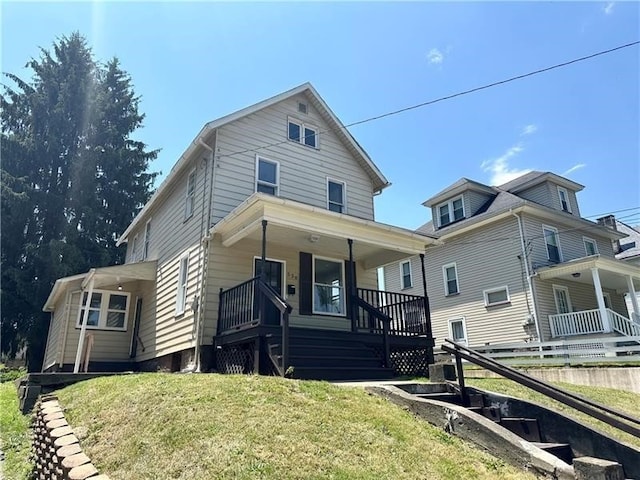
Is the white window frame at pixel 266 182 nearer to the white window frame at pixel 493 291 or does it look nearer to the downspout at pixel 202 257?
the downspout at pixel 202 257

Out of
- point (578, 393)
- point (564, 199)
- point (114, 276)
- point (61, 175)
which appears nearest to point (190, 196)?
point (114, 276)

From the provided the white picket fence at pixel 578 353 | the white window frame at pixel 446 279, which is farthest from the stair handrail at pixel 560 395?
the white window frame at pixel 446 279

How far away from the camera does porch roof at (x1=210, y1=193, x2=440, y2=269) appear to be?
9.02 m

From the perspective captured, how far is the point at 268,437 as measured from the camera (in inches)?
153

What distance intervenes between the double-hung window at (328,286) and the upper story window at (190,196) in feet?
12.4

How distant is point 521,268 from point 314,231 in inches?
420

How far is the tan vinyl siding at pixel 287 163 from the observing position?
37.1ft

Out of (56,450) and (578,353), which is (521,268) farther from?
(56,450)

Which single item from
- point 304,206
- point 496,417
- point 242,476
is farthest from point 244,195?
point 242,476

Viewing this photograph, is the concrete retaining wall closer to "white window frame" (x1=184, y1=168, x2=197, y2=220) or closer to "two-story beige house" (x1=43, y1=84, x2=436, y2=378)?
"two-story beige house" (x1=43, y1=84, x2=436, y2=378)

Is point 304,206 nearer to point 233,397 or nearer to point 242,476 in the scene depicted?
point 233,397

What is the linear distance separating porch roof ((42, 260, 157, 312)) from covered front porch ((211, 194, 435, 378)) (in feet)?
12.9

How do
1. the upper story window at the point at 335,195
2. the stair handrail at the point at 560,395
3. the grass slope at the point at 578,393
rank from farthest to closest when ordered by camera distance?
the upper story window at the point at 335,195
the grass slope at the point at 578,393
the stair handrail at the point at 560,395

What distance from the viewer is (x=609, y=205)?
16250 mm
